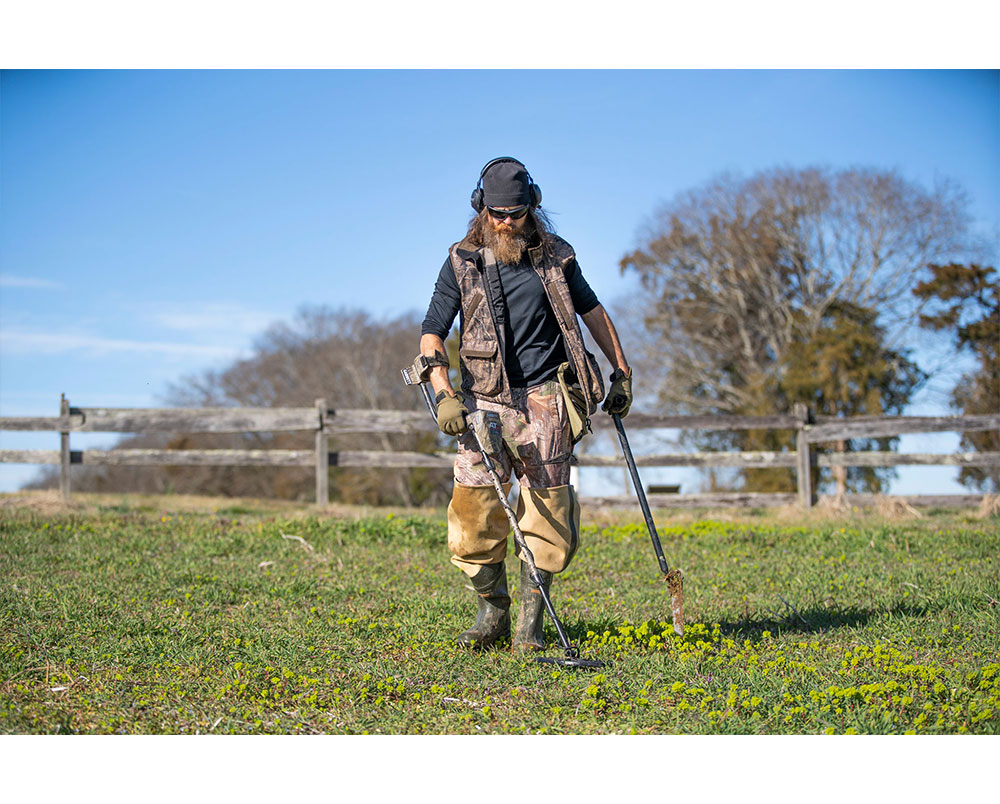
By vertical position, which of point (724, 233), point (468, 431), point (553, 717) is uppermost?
point (724, 233)

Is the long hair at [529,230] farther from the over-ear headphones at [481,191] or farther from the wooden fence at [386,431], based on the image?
the wooden fence at [386,431]

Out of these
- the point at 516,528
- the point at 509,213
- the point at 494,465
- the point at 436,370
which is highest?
the point at 509,213

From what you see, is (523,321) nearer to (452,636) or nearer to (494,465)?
(494,465)

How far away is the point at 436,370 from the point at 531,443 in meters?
0.64

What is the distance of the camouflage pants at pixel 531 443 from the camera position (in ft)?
15.2

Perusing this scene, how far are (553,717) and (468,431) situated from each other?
5.00 ft

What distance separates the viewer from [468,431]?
461cm

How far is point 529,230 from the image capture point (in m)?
4.82

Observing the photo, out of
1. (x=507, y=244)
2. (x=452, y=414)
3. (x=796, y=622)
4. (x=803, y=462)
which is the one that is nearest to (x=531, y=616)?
(x=452, y=414)

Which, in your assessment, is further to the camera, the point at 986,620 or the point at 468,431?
the point at 986,620

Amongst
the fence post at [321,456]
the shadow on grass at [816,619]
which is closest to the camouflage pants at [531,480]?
the shadow on grass at [816,619]

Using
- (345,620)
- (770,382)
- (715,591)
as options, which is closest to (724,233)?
(770,382)

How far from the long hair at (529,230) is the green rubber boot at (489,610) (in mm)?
1755

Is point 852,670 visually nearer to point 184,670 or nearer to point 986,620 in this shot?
point 986,620
